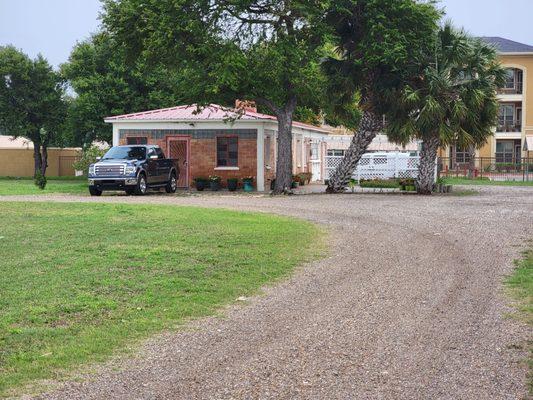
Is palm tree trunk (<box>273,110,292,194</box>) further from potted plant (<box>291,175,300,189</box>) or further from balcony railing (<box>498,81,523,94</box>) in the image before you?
balcony railing (<box>498,81,523,94</box>)

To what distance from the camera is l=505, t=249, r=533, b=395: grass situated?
845 centimetres

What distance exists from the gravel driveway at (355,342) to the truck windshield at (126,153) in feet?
62.9

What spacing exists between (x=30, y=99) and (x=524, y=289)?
→ 4780 centimetres

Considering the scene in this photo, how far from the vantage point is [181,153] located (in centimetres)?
3825

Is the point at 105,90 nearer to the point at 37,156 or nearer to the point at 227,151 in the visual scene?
the point at 37,156

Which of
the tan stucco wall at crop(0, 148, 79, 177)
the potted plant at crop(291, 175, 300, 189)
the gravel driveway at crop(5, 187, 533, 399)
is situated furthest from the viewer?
the tan stucco wall at crop(0, 148, 79, 177)

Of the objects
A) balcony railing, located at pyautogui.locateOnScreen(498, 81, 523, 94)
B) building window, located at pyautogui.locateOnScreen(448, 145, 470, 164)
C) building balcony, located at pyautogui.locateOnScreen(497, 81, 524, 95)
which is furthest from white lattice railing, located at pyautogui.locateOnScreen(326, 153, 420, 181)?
balcony railing, located at pyautogui.locateOnScreen(498, 81, 523, 94)

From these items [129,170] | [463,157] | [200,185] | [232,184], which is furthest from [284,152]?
[463,157]

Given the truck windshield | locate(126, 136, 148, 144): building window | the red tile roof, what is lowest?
the truck windshield

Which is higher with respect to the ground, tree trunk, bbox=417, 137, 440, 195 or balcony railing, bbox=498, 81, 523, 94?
balcony railing, bbox=498, 81, 523, 94

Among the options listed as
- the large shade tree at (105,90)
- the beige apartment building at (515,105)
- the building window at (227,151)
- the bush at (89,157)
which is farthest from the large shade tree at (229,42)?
the beige apartment building at (515,105)

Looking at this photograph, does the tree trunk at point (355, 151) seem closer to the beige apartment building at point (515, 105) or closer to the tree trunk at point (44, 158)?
the tree trunk at point (44, 158)

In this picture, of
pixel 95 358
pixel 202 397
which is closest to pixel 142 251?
pixel 95 358

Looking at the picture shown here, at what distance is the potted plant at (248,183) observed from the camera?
1437 inches
